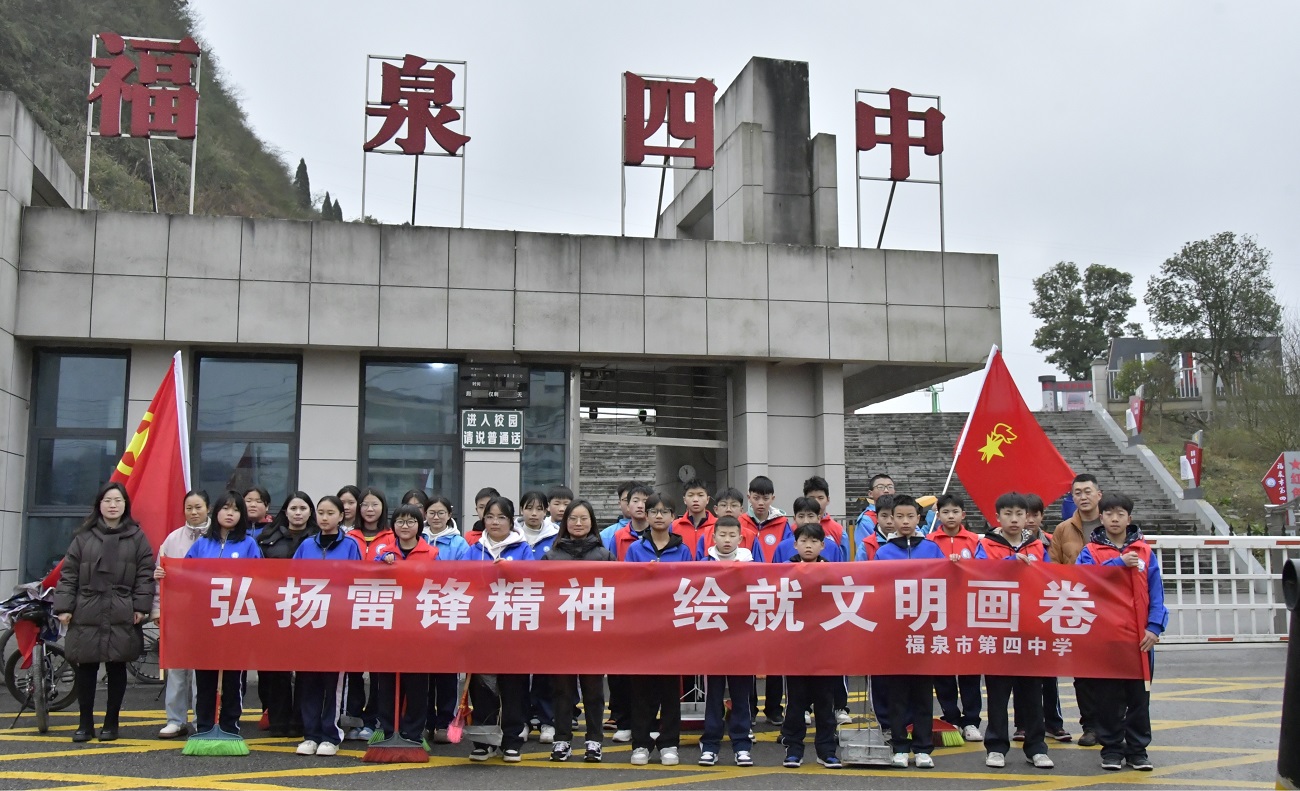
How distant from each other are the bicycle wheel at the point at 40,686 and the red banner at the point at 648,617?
4.15ft

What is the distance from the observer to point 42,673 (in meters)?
7.62

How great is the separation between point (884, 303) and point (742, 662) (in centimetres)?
694

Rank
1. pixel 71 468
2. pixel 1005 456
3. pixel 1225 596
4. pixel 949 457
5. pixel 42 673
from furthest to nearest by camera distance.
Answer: pixel 949 457
pixel 1225 596
pixel 71 468
pixel 1005 456
pixel 42 673

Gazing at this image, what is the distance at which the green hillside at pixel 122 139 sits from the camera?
1446 inches

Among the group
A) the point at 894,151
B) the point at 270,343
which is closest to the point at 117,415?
the point at 270,343

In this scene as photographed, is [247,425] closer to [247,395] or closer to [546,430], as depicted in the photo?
[247,395]

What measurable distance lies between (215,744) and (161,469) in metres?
2.21

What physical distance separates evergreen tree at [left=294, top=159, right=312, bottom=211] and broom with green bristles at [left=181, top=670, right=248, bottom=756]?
5666 cm

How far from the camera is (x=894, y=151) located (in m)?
13.7

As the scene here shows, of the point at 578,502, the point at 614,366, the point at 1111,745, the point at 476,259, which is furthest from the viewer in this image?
the point at 614,366

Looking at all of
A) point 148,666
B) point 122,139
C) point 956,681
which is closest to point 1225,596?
point 956,681

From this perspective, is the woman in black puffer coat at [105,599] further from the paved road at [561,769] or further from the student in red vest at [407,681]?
the student in red vest at [407,681]

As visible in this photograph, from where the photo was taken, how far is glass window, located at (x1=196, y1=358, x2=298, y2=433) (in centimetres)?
1201

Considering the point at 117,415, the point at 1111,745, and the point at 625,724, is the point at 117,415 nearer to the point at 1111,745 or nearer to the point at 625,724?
the point at 625,724
